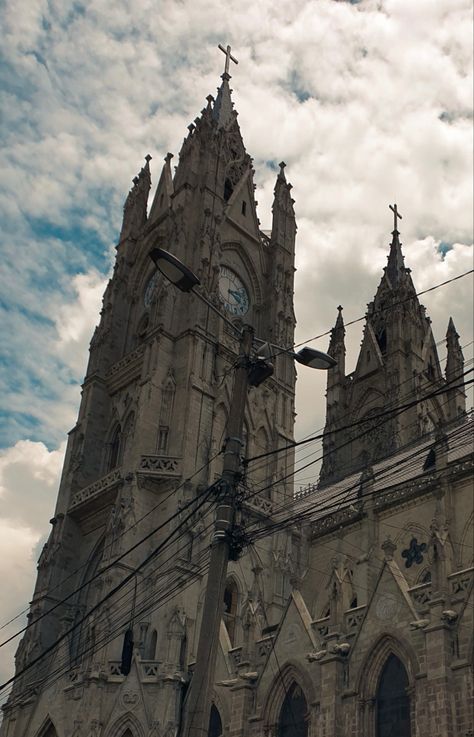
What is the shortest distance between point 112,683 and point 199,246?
2093 cm

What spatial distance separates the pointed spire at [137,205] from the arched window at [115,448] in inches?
512

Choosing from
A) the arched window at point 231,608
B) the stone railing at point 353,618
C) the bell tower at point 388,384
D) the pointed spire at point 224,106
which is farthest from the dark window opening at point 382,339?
the stone railing at point 353,618

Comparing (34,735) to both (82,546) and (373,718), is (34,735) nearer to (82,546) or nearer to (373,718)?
(82,546)

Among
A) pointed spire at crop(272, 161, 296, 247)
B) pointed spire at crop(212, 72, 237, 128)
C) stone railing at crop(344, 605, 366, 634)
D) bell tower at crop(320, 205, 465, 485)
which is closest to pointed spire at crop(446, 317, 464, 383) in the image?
bell tower at crop(320, 205, 465, 485)

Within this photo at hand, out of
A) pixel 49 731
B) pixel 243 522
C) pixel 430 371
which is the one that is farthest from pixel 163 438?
pixel 430 371

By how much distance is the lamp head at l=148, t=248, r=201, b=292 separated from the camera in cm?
1423

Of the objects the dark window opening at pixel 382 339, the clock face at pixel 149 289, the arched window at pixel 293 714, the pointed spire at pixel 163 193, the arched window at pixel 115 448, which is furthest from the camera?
the dark window opening at pixel 382 339

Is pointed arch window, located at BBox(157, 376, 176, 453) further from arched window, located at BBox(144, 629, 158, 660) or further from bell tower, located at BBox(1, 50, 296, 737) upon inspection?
arched window, located at BBox(144, 629, 158, 660)

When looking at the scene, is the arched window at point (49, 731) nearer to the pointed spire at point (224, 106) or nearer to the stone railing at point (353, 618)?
the stone railing at point (353, 618)

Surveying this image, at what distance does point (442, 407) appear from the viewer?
53312 millimetres

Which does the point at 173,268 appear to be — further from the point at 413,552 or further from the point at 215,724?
the point at 413,552

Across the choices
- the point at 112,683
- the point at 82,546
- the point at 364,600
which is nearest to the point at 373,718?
the point at 364,600

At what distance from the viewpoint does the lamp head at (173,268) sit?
14.2 m

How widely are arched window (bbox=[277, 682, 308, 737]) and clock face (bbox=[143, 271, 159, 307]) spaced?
24293 mm
